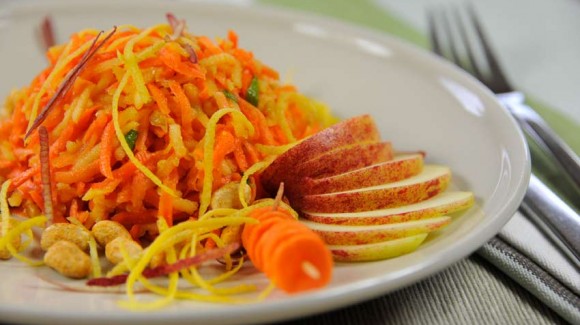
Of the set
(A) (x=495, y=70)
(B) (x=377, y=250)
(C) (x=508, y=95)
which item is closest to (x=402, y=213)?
(B) (x=377, y=250)

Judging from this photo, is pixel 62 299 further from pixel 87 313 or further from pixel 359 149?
pixel 359 149

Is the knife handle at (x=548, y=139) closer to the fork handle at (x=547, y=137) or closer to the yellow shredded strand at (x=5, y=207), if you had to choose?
the fork handle at (x=547, y=137)

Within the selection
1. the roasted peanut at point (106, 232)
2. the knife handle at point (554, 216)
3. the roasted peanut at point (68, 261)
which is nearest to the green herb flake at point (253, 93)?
the roasted peanut at point (106, 232)

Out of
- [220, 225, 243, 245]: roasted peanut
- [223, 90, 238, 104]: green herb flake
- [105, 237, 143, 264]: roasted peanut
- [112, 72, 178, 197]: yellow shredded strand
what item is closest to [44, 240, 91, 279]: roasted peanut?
[105, 237, 143, 264]: roasted peanut

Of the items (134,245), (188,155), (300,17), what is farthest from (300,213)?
(300,17)

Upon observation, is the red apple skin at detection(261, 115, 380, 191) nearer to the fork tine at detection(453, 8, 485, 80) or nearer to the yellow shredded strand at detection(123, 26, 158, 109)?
the yellow shredded strand at detection(123, 26, 158, 109)

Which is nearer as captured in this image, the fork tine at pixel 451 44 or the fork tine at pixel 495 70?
the fork tine at pixel 495 70

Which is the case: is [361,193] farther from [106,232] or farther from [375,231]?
[106,232]
